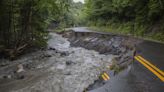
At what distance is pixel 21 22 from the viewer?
1631cm

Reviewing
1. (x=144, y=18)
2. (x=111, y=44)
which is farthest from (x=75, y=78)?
(x=144, y=18)

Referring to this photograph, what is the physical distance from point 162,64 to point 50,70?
6.79 metres

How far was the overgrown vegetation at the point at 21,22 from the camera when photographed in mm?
13750

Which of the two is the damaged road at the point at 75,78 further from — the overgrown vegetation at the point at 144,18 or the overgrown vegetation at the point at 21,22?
the overgrown vegetation at the point at 144,18

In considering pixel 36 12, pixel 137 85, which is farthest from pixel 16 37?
pixel 137 85

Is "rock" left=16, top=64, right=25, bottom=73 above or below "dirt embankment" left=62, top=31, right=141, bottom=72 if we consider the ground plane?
below

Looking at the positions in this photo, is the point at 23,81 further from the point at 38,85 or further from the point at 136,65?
the point at 136,65

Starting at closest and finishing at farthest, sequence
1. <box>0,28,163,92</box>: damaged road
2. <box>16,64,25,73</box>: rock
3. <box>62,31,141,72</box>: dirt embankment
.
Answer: <box>0,28,163,92</box>: damaged road, <box>16,64,25,73</box>: rock, <box>62,31,141,72</box>: dirt embankment

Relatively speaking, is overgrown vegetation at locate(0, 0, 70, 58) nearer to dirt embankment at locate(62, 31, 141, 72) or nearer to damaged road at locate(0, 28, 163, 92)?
damaged road at locate(0, 28, 163, 92)

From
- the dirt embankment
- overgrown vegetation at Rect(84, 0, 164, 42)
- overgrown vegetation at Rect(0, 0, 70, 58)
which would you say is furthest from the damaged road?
overgrown vegetation at Rect(84, 0, 164, 42)

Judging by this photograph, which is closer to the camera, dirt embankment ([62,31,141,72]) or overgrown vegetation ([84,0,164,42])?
dirt embankment ([62,31,141,72])

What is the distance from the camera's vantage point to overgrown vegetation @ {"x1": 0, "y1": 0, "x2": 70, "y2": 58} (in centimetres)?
1375

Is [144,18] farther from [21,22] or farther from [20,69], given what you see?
[20,69]

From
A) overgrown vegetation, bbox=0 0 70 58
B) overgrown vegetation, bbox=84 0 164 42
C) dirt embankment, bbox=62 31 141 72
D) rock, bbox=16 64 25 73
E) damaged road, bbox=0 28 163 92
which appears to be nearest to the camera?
damaged road, bbox=0 28 163 92
